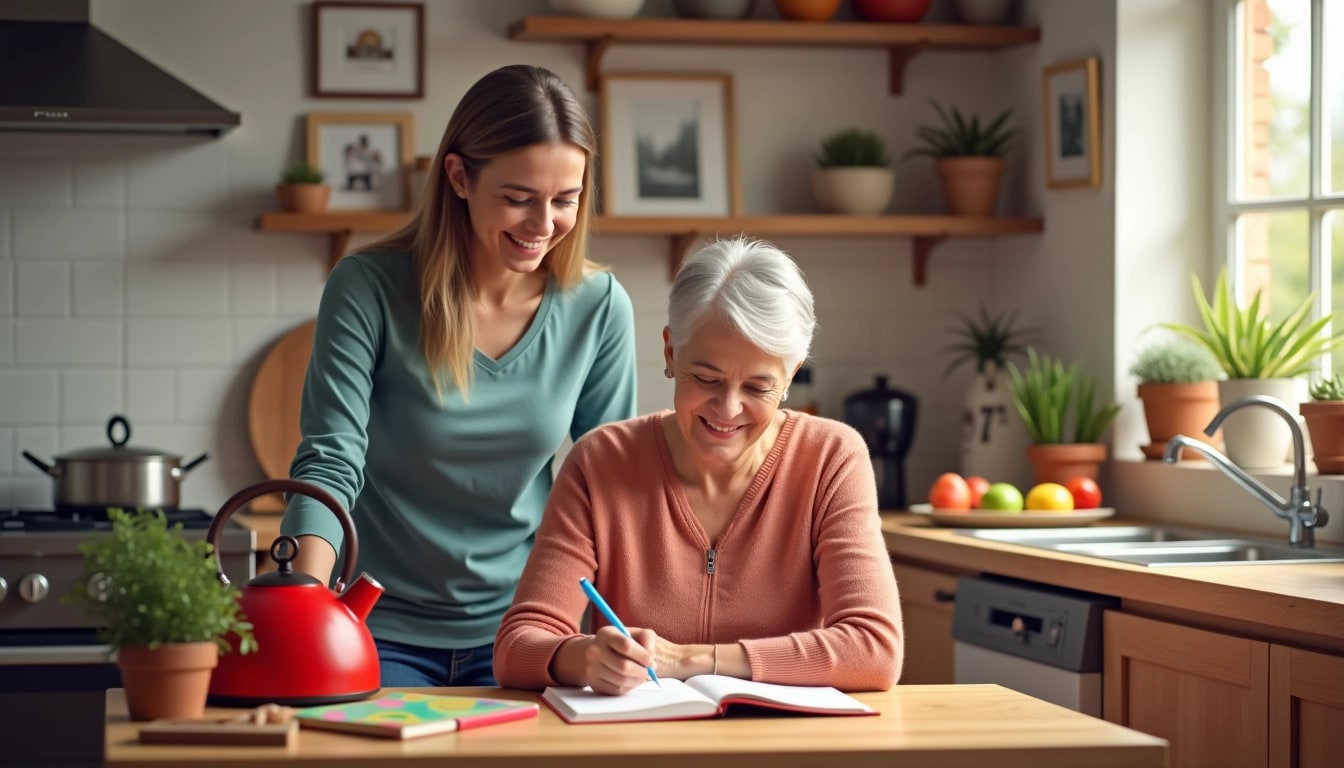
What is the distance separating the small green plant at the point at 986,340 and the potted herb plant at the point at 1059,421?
20 cm

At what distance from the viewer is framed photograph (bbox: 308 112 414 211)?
4027 millimetres

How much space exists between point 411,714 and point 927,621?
6.80 ft

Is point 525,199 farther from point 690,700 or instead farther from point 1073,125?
point 1073,125

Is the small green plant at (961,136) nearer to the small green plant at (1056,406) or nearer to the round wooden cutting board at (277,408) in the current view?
the small green plant at (1056,406)

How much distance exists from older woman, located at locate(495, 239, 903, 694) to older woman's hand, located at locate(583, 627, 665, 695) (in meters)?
0.12

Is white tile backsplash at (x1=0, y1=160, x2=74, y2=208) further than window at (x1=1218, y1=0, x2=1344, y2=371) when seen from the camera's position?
Yes

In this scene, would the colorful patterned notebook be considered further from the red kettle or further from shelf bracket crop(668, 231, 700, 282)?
shelf bracket crop(668, 231, 700, 282)

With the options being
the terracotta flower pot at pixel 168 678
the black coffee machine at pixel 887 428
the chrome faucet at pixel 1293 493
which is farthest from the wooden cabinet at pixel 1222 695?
the terracotta flower pot at pixel 168 678

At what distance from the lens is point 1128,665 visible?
2.88 metres

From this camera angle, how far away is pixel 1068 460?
12.3ft

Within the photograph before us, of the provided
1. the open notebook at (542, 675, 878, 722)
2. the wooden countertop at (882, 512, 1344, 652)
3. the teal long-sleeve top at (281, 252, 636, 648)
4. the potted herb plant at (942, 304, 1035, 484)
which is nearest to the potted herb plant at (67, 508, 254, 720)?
the open notebook at (542, 675, 878, 722)

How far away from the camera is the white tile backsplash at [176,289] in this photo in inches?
156

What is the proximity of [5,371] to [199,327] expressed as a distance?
46 centimetres

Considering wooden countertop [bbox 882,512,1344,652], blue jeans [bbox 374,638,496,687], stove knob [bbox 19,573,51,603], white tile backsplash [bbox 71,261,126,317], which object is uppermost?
white tile backsplash [bbox 71,261,126,317]
